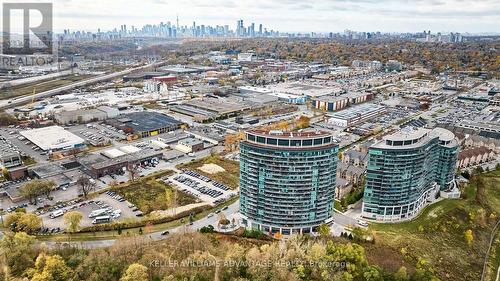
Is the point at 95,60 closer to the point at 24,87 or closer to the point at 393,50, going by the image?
the point at 24,87

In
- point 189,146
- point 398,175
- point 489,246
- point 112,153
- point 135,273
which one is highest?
point 398,175

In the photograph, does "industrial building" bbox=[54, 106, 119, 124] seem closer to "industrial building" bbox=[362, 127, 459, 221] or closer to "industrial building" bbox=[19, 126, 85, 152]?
"industrial building" bbox=[19, 126, 85, 152]

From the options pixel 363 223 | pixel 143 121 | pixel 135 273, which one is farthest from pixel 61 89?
pixel 363 223

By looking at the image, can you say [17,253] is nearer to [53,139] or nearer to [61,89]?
[53,139]

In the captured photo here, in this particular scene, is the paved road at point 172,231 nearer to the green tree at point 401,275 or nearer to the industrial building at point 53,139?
the green tree at point 401,275

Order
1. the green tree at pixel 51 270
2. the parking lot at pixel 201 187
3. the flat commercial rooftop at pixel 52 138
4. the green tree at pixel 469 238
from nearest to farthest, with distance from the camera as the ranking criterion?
the green tree at pixel 51 270
the green tree at pixel 469 238
the parking lot at pixel 201 187
the flat commercial rooftop at pixel 52 138

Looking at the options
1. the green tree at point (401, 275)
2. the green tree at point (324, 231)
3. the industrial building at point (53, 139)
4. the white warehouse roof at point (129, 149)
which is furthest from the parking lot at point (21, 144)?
the green tree at point (401, 275)
